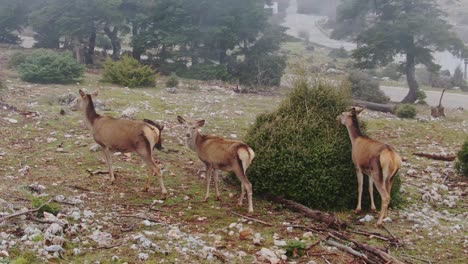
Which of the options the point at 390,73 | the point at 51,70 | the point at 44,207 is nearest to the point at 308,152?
the point at 44,207

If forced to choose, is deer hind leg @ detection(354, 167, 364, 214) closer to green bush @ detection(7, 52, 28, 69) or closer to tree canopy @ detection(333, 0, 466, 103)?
tree canopy @ detection(333, 0, 466, 103)

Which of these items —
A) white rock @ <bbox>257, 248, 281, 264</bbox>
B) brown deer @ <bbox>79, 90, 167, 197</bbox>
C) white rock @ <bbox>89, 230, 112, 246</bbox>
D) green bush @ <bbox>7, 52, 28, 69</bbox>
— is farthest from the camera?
green bush @ <bbox>7, 52, 28, 69</bbox>

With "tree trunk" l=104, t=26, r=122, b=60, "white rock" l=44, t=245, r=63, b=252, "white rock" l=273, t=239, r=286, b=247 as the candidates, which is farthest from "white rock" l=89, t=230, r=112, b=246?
"tree trunk" l=104, t=26, r=122, b=60

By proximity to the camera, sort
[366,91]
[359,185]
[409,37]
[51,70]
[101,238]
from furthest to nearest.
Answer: [409,37], [366,91], [51,70], [359,185], [101,238]

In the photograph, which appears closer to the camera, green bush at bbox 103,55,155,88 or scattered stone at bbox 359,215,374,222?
scattered stone at bbox 359,215,374,222

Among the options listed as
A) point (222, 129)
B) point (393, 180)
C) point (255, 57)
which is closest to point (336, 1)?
point (255, 57)

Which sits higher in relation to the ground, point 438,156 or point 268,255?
point 438,156

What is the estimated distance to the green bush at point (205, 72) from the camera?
30.4 metres

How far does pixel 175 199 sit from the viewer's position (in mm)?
9109

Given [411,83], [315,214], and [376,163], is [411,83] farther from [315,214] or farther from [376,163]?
[315,214]

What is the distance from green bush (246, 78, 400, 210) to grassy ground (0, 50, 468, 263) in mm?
385

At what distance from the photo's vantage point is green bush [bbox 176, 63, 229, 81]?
3042cm

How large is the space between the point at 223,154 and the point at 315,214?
6.07 ft

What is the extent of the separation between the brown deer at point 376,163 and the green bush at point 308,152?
0.29 meters
